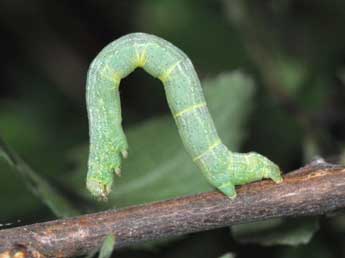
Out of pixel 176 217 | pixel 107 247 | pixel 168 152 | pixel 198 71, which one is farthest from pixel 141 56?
pixel 198 71

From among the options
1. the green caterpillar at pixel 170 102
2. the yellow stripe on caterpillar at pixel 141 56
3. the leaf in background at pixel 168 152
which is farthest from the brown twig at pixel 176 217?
the leaf in background at pixel 168 152

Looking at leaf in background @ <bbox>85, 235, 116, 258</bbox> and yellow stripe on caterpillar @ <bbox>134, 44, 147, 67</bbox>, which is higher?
yellow stripe on caterpillar @ <bbox>134, 44, 147, 67</bbox>

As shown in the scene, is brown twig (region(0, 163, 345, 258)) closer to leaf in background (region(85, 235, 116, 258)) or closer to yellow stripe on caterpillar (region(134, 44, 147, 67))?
leaf in background (region(85, 235, 116, 258))

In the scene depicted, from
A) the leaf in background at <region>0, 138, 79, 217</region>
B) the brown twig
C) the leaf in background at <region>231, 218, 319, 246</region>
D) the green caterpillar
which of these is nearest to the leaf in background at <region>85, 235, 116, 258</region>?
the brown twig

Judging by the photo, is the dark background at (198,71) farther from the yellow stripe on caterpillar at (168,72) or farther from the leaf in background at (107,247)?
the leaf in background at (107,247)

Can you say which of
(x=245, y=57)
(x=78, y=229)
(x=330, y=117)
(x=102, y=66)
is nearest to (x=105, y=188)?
(x=78, y=229)

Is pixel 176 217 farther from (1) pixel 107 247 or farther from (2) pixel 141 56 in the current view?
(2) pixel 141 56

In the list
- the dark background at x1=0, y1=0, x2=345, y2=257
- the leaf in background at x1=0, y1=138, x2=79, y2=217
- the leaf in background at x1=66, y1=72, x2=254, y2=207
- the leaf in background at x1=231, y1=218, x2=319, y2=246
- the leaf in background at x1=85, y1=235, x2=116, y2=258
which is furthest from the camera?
the dark background at x1=0, y1=0, x2=345, y2=257
